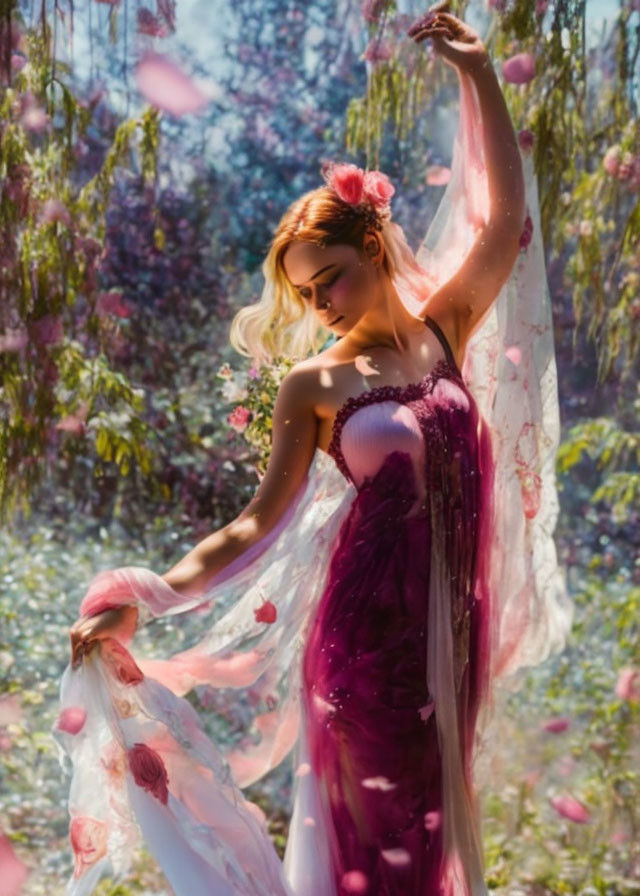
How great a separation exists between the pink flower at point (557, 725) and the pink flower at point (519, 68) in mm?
1626

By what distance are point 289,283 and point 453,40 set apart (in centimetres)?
52

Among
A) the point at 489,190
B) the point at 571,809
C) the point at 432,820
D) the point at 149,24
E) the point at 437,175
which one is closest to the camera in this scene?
the point at 432,820

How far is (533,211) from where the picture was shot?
267cm

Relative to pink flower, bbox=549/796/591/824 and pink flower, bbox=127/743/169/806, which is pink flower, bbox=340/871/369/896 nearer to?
pink flower, bbox=127/743/169/806

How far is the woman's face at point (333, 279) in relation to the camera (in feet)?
7.68

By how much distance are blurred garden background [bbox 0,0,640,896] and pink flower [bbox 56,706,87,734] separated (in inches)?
41.6

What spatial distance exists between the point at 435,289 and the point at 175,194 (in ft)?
5.89

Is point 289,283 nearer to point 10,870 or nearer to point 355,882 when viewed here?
point 355,882

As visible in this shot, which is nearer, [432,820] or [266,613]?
[432,820]

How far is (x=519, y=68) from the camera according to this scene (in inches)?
131

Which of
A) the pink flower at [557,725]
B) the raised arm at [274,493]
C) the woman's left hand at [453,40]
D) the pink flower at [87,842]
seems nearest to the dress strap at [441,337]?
the raised arm at [274,493]

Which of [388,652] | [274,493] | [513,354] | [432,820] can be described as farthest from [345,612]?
[513,354]

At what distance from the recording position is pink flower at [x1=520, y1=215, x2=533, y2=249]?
2619 mm

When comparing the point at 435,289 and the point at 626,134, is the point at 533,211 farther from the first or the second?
the point at 626,134
